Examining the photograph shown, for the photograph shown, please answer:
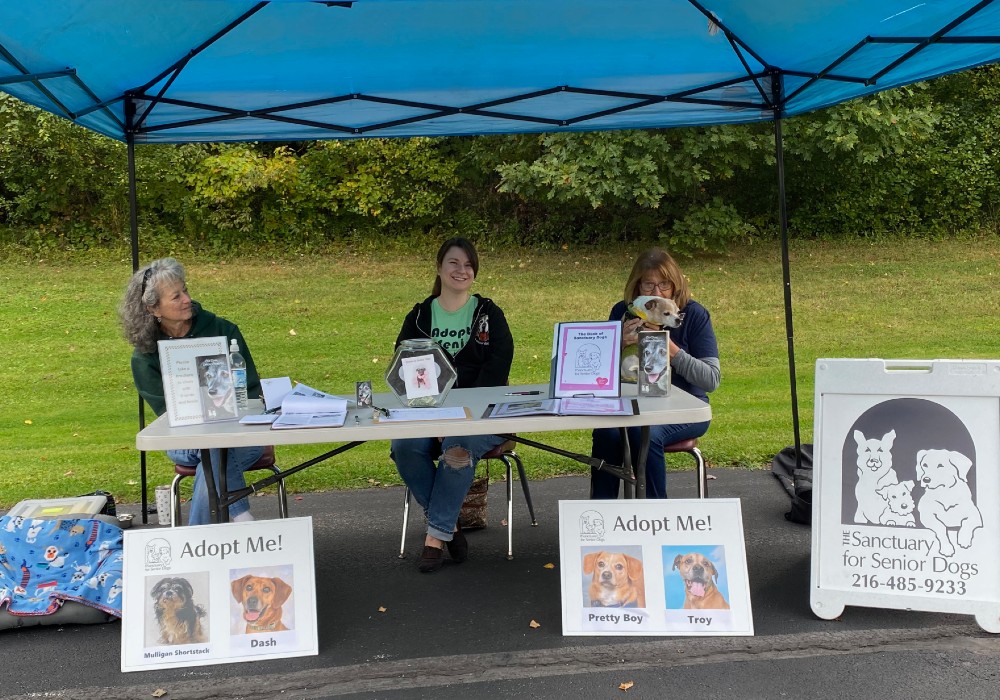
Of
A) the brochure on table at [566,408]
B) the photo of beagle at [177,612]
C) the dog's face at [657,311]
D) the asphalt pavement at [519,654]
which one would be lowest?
the asphalt pavement at [519,654]

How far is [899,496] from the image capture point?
316 centimetres

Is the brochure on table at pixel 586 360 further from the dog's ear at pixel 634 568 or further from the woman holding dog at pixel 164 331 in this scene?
the woman holding dog at pixel 164 331

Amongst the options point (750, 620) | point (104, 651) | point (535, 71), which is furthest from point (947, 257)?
point (104, 651)

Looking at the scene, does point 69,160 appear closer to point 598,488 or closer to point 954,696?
point 598,488

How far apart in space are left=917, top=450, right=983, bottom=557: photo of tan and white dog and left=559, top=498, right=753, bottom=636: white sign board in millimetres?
613

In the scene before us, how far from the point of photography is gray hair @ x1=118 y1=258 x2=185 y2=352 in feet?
11.9

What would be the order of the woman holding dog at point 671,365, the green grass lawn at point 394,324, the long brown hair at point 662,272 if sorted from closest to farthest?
the woman holding dog at point 671,365, the long brown hair at point 662,272, the green grass lawn at point 394,324

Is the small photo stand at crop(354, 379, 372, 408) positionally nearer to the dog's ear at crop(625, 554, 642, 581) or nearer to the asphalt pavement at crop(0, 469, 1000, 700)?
the asphalt pavement at crop(0, 469, 1000, 700)

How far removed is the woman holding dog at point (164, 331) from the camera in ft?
11.9

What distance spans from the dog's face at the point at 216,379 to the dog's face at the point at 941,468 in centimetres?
229

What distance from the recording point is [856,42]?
3.68 meters

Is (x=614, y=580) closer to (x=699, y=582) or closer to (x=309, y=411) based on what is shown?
(x=699, y=582)

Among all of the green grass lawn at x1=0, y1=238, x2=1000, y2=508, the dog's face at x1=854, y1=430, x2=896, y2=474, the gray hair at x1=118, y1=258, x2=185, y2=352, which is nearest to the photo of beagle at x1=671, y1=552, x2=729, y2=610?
the dog's face at x1=854, y1=430, x2=896, y2=474

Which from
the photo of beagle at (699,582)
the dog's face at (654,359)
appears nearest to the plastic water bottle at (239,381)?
the dog's face at (654,359)
